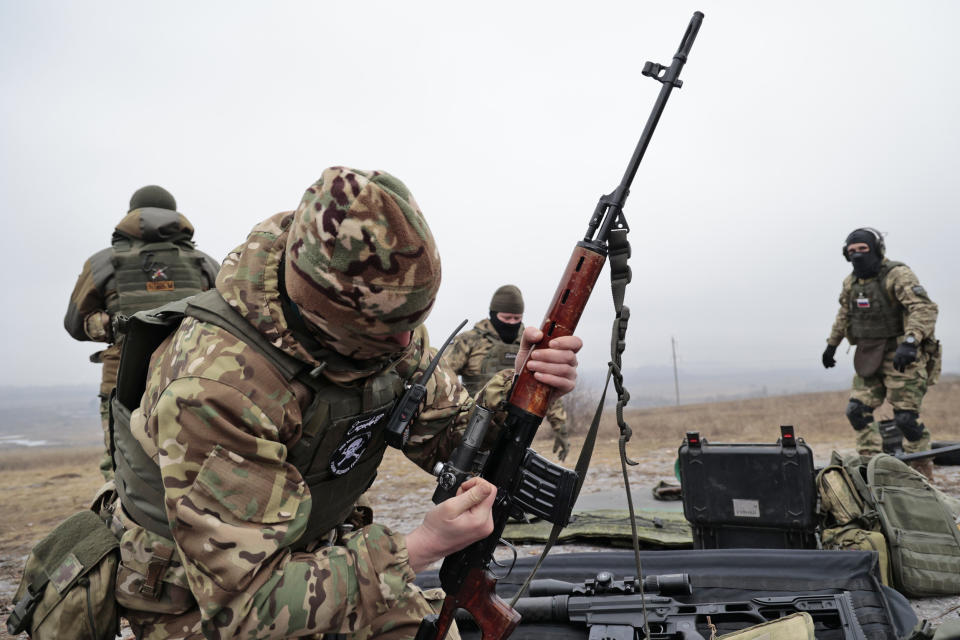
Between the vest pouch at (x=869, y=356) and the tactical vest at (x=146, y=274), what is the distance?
265 inches

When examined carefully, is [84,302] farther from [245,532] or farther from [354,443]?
[245,532]

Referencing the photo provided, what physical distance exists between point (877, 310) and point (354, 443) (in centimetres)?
664

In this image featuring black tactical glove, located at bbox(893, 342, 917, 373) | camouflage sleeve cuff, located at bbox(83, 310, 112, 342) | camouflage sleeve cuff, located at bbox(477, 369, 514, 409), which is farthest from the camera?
black tactical glove, located at bbox(893, 342, 917, 373)

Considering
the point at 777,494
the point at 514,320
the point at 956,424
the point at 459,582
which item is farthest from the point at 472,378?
the point at 956,424

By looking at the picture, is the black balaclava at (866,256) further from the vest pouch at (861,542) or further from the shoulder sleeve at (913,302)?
the vest pouch at (861,542)

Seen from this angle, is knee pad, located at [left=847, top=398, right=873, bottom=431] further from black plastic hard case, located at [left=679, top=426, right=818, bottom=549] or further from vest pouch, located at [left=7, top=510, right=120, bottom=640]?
vest pouch, located at [left=7, top=510, right=120, bottom=640]

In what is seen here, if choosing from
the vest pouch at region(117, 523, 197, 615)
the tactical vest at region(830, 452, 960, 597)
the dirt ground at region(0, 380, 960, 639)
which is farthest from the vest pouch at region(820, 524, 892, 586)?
the vest pouch at region(117, 523, 197, 615)

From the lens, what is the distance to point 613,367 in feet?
7.47

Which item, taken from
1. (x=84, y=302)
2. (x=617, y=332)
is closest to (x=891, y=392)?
(x=617, y=332)

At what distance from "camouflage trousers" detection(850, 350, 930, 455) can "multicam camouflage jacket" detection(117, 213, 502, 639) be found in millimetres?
6416

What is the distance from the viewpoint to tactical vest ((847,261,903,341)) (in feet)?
22.1

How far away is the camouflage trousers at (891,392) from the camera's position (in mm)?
6426

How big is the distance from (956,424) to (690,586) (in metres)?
12.5

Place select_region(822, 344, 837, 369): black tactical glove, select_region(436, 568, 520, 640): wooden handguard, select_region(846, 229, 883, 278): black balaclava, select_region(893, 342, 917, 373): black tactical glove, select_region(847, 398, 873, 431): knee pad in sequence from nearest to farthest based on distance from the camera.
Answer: select_region(436, 568, 520, 640): wooden handguard < select_region(893, 342, 917, 373): black tactical glove < select_region(846, 229, 883, 278): black balaclava < select_region(847, 398, 873, 431): knee pad < select_region(822, 344, 837, 369): black tactical glove
